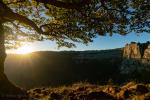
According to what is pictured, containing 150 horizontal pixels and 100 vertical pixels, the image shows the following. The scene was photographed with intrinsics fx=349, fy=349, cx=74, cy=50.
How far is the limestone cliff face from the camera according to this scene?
177762 millimetres

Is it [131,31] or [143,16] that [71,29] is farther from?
[143,16]

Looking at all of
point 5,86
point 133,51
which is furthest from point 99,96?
point 133,51

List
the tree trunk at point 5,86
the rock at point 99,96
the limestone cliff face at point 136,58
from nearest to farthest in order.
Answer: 1. the rock at point 99,96
2. the tree trunk at point 5,86
3. the limestone cliff face at point 136,58

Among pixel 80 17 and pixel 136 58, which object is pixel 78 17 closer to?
pixel 80 17

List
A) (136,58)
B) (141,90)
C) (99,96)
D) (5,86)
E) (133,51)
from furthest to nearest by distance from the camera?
(133,51) → (136,58) → (5,86) → (141,90) → (99,96)

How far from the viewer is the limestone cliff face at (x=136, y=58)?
17776cm

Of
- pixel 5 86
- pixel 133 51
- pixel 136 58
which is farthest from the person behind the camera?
pixel 133 51

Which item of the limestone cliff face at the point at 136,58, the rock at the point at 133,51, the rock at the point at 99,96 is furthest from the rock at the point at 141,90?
the rock at the point at 133,51

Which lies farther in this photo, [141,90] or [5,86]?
[5,86]

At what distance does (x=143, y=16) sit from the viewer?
58.4 ft

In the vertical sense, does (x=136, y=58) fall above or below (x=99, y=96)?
below

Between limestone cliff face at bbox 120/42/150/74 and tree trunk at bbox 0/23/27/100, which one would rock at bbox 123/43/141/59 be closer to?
limestone cliff face at bbox 120/42/150/74

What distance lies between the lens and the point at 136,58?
189 meters

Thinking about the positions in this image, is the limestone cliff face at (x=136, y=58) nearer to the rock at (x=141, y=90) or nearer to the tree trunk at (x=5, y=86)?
the tree trunk at (x=5, y=86)
